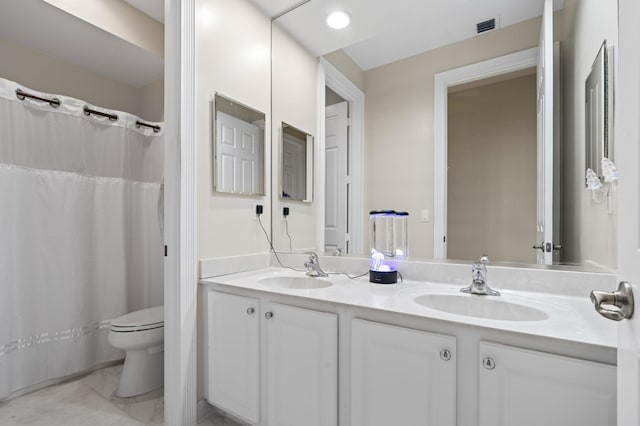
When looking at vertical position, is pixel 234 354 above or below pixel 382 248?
below

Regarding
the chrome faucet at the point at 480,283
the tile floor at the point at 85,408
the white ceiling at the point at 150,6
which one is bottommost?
the tile floor at the point at 85,408

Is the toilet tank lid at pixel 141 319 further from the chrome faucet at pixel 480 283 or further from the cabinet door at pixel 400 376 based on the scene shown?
the chrome faucet at pixel 480 283

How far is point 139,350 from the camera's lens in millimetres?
1899

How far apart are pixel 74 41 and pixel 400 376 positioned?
3.11 m

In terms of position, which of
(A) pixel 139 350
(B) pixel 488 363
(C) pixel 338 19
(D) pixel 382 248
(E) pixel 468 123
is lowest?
(A) pixel 139 350

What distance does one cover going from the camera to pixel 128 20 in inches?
91.1

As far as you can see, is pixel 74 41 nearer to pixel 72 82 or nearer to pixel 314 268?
pixel 72 82

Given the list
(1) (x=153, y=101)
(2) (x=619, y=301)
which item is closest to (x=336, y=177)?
(2) (x=619, y=301)

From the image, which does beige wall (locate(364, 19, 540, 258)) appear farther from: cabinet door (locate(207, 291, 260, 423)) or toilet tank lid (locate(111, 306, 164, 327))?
toilet tank lid (locate(111, 306, 164, 327))

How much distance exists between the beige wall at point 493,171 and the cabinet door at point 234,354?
105 centimetres

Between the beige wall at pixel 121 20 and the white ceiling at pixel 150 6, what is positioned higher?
the white ceiling at pixel 150 6

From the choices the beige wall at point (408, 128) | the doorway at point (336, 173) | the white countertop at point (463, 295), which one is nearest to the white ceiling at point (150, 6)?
the doorway at point (336, 173)

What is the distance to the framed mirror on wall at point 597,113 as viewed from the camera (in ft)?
3.66

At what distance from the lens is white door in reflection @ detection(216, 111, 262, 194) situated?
5.83 ft
